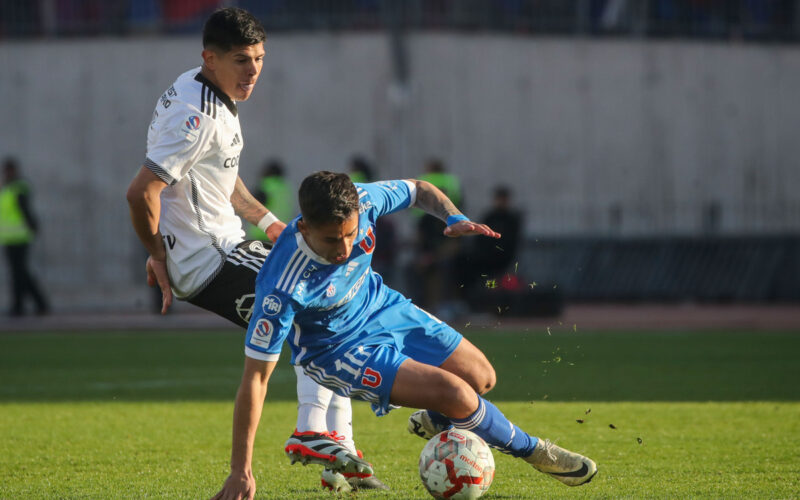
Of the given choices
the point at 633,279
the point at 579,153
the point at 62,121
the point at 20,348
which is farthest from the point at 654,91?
the point at 20,348

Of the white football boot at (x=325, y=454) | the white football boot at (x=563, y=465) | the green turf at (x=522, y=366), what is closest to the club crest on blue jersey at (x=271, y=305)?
the white football boot at (x=325, y=454)

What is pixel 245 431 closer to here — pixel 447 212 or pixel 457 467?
pixel 457 467

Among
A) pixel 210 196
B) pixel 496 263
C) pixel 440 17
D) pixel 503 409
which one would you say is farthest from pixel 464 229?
pixel 440 17

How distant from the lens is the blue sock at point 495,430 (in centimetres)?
473

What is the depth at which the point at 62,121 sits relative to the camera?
19484 mm

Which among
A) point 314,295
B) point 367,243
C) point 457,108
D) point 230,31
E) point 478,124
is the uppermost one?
point 230,31

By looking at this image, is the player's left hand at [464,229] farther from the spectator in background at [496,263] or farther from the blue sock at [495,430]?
the spectator in background at [496,263]

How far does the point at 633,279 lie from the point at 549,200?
208 centimetres

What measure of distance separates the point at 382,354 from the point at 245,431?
0.72 metres

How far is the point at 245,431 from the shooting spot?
426 cm

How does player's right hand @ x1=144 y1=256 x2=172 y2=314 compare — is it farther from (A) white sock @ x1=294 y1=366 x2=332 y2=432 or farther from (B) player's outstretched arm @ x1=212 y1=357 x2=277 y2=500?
(B) player's outstretched arm @ x1=212 y1=357 x2=277 y2=500

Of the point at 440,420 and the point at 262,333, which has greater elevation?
the point at 262,333

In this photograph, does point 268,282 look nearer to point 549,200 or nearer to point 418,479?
point 418,479

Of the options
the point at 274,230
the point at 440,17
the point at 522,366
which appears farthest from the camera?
the point at 440,17
